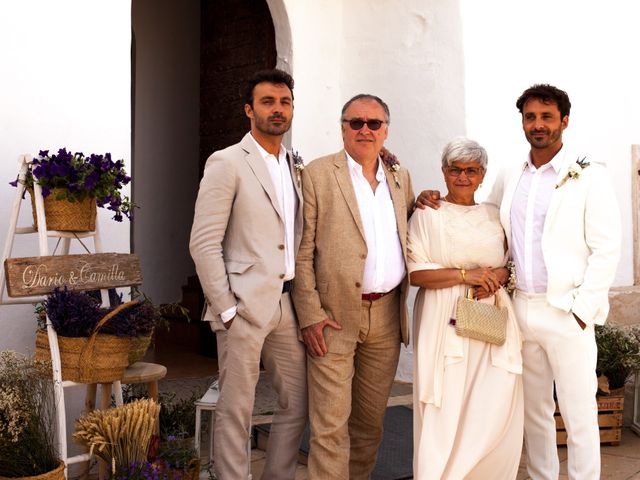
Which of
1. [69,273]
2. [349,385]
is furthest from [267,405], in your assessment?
[69,273]

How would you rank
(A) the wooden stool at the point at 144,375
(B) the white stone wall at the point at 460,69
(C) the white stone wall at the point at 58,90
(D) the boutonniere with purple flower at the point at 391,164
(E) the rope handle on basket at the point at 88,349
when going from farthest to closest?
(B) the white stone wall at the point at 460,69, (C) the white stone wall at the point at 58,90, (A) the wooden stool at the point at 144,375, (D) the boutonniere with purple flower at the point at 391,164, (E) the rope handle on basket at the point at 88,349

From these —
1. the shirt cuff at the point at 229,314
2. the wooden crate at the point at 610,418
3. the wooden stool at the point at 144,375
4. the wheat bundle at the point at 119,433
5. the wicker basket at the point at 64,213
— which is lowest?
the wooden crate at the point at 610,418

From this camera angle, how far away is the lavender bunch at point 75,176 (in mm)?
4008

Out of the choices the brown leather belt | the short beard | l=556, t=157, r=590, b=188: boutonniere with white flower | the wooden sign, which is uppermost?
the short beard

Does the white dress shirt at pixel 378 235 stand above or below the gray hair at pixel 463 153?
below

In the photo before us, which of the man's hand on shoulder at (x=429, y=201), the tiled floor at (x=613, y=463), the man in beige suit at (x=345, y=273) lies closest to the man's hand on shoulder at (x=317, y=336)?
the man in beige suit at (x=345, y=273)

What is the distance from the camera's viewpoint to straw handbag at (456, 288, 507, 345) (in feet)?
12.9

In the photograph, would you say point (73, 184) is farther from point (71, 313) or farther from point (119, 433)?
point (119, 433)

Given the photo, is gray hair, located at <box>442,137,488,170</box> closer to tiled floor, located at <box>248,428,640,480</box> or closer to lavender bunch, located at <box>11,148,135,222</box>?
lavender bunch, located at <box>11,148,135,222</box>

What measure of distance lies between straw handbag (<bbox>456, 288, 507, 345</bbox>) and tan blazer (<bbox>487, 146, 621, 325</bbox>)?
281 mm

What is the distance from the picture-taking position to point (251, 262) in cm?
373

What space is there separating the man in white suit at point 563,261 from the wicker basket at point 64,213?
2172mm

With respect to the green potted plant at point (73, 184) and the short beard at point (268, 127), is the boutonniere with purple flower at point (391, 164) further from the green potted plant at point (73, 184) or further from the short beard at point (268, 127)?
the green potted plant at point (73, 184)

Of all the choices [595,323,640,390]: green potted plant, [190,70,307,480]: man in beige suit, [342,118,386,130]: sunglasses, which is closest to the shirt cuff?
[190,70,307,480]: man in beige suit
